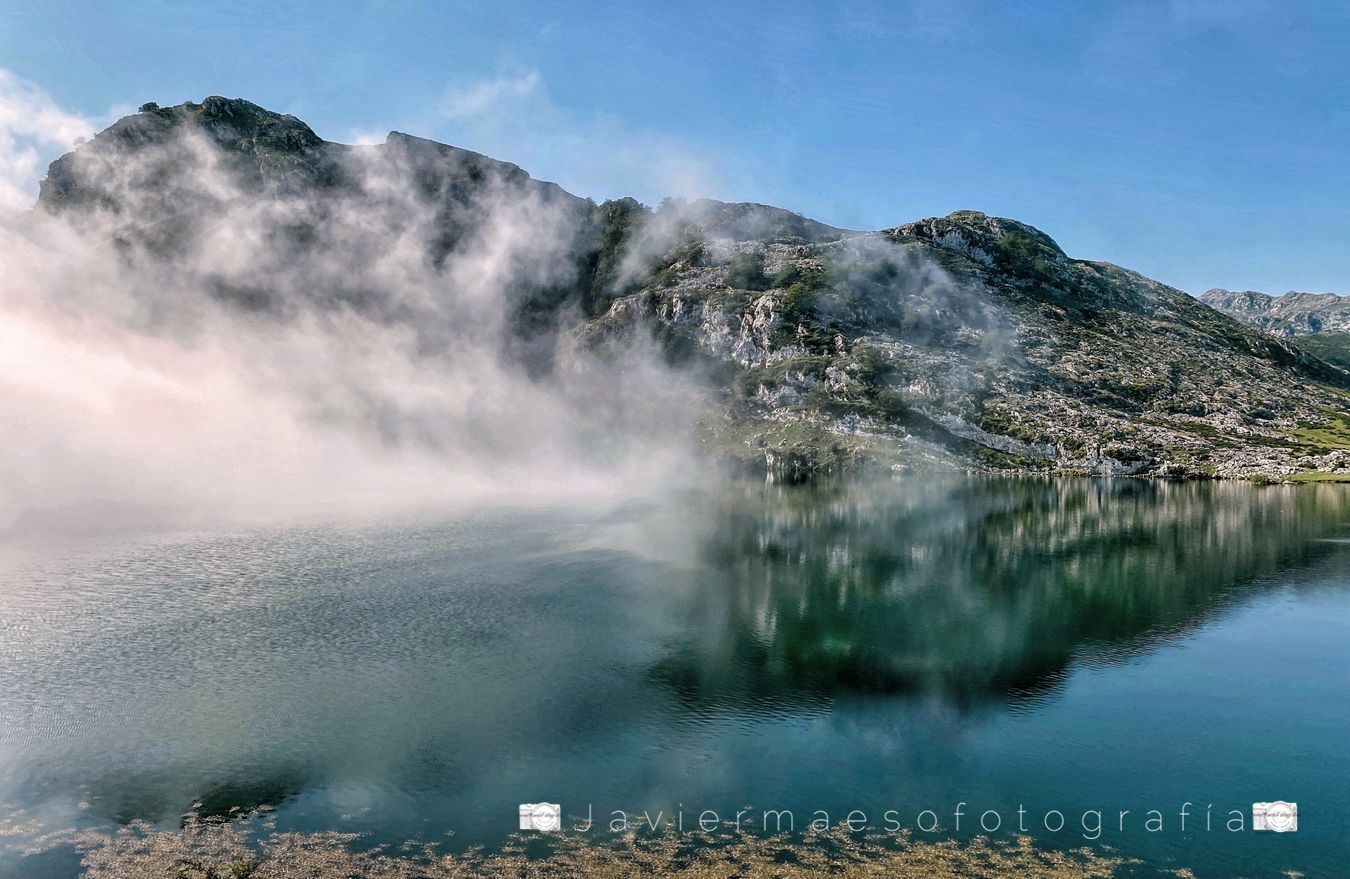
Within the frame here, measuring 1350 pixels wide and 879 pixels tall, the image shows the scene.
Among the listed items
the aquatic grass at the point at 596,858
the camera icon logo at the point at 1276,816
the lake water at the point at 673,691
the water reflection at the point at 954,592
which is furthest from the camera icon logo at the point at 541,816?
the camera icon logo at the point at 1276,816

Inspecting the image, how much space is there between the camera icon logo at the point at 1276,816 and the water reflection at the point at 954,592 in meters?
19.0

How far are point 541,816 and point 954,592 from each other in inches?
2992

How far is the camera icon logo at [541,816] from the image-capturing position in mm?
42500

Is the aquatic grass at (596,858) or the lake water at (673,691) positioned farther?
the lake water at (673,691)

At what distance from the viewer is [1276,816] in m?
44.4

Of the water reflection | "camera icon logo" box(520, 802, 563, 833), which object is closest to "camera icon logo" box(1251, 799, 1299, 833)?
the water reflection

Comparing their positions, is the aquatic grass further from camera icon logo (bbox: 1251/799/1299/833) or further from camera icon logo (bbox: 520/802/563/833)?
camera icon logo (bbox: 1251/799/1299/833)

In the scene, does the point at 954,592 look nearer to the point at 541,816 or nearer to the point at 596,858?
the point at 541,816

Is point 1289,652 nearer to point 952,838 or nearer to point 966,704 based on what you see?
point 966,704

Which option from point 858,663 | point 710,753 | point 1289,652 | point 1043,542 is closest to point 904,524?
point 1043,542

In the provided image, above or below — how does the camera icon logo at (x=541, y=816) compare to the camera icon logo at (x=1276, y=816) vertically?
above

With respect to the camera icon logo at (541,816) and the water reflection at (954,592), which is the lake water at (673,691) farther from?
the camera icon logo at (541,816)

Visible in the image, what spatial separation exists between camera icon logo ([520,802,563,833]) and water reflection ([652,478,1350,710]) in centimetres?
1883

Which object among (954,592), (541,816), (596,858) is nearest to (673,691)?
(541,816)
